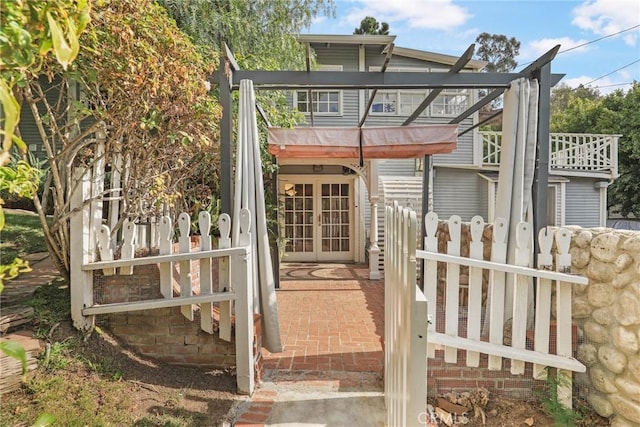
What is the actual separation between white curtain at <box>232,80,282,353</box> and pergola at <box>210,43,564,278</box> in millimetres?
103

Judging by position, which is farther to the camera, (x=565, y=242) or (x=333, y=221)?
(x=333, y=221)

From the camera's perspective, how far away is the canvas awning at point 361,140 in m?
4.07

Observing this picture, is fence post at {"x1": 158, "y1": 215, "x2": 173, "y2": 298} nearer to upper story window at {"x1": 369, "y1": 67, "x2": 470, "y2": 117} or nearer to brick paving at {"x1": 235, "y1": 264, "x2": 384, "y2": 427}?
brick paving at {"x1": 235, "y1": 264, "x2": 384, "y2": 427}

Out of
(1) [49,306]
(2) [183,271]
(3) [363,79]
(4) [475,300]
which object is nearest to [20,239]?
(1) [49,306]

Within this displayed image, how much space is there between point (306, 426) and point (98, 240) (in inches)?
77.8

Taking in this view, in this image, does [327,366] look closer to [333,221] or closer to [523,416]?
[523,416]

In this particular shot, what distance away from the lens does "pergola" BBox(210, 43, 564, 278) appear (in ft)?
9.03

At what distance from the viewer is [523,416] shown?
2184mm

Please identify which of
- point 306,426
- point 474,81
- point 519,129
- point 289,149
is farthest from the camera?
point 289,149

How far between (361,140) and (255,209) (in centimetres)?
199

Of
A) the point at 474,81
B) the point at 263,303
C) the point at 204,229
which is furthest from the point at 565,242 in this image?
the point at 204,229

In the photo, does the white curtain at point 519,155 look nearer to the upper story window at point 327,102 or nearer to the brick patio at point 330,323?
the brick patio at point 330,323

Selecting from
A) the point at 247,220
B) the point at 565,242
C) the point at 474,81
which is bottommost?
the point at 565,242

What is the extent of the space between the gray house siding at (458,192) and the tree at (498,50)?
21.9 metres
